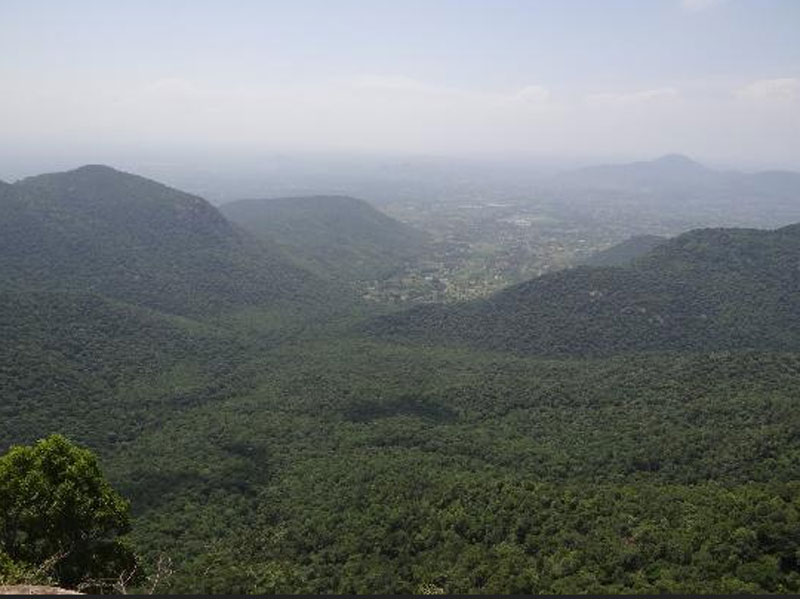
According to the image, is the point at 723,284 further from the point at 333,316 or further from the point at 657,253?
the point at 333,316

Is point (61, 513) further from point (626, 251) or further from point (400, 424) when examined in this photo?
point (626, 251)

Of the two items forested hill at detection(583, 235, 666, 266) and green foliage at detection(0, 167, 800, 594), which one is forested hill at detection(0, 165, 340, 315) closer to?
green foliage at detection(0, 167, 800, 594)

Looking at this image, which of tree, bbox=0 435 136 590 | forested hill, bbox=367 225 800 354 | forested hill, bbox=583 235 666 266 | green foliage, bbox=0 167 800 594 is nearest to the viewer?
tree, bbox=0 435 136 590

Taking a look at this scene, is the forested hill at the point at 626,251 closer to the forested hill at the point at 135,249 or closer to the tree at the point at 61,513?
the forested hill at the point at 135,249

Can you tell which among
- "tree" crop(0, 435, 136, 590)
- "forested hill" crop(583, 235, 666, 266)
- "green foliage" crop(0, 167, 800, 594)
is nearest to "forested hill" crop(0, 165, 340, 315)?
"green foliage" crop(0, 167, 800, 594)

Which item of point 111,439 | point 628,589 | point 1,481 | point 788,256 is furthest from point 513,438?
point 788,256
